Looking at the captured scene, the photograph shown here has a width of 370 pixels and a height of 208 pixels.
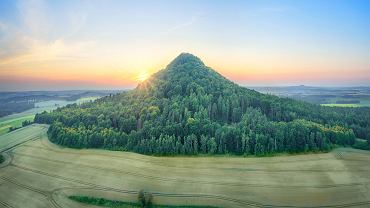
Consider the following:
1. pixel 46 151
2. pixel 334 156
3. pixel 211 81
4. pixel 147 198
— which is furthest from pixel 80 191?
pixel 211 81

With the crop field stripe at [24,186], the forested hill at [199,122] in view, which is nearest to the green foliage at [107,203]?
the crop field stripe at [24,186]

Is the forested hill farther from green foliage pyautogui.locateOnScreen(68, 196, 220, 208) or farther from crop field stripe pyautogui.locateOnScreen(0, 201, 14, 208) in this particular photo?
crop field stripe pyautogui.locateOnScreen(0, 201, 14, 208)

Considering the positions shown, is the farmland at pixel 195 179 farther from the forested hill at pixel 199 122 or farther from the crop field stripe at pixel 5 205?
the forested hill at pixel 199 122

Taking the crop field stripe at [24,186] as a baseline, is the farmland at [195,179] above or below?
above

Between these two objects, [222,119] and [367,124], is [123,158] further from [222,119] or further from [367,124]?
[367,124]

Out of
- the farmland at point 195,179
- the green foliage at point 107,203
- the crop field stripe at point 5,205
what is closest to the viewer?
the green foliage at point 107,203

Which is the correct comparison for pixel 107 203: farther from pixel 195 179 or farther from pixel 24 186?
pixel 24 186
